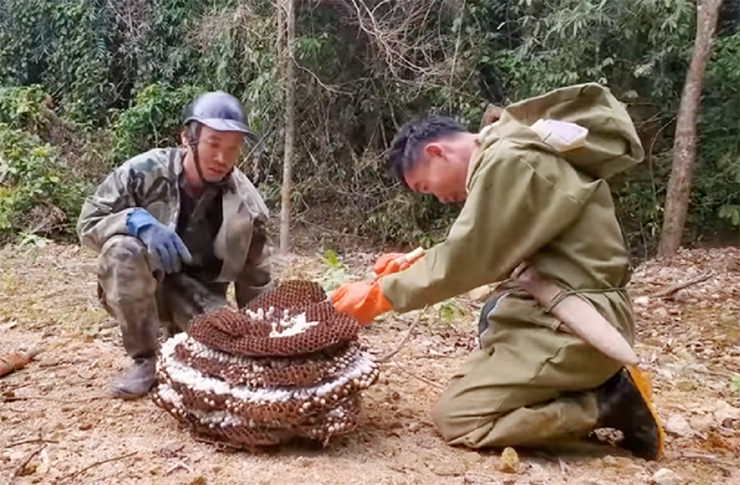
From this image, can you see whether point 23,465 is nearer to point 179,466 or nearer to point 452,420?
point 179,466

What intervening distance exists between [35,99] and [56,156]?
1.66 metres

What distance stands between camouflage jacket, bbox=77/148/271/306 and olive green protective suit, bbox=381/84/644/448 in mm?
802

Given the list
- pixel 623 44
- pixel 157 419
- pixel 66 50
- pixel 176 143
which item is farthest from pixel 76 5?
pixel 157 419

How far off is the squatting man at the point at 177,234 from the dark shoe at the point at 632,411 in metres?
1.33

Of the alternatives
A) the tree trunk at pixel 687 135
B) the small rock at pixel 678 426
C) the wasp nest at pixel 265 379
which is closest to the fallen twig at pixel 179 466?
the wasp nest at pixel 265 379

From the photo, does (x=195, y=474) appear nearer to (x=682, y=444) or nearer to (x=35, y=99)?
(x=682, y=444)

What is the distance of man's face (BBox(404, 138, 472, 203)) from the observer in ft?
8.34

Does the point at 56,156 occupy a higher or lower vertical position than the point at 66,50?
lower

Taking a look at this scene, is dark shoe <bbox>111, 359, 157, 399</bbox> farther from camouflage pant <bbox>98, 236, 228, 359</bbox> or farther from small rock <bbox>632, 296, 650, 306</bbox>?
small rock <bbox>632, 296, 650, 306</bbox>

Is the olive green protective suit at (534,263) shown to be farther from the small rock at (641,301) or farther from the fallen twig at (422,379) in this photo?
the small rock at (641,301)

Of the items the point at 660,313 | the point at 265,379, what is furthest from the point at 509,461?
the point at 660,313

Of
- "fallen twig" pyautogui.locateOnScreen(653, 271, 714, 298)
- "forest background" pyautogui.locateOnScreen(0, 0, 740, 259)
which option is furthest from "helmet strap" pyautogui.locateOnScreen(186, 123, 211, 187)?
"forest background" pyautogui.locateOnScreen(0, 0, 740, 259)

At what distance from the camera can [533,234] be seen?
233 centimetres

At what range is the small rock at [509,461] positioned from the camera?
92.6 inches
